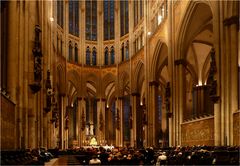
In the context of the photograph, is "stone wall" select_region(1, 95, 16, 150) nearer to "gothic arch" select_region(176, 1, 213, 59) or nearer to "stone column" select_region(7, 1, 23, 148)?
"stone column" select_region(7, 1, 23, 148)

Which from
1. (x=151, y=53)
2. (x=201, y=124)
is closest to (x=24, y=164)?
(x=201, y=124)

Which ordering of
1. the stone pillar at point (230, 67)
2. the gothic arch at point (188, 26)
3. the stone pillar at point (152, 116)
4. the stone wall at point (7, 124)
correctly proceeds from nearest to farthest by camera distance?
the stone wall at point (7, 124) → the stone pillar at point (230, 67) → the gothic arch at point (188, 26) → the stone pillar at point (152, 116)

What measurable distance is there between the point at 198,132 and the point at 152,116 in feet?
48.2

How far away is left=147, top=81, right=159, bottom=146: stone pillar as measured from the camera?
148ft

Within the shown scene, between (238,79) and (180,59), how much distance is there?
38.6 feet

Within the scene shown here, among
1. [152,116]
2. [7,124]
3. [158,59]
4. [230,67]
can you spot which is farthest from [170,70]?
[7,124]

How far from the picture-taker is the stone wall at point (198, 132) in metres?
29.0

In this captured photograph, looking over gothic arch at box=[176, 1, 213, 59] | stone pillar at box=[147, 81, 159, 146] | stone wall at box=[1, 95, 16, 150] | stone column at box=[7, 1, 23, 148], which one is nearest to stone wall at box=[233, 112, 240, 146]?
gothic arch at box=[176, 1, 213, 59]

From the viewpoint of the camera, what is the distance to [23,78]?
20.4m

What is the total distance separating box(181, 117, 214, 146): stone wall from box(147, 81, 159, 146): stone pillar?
10.1m

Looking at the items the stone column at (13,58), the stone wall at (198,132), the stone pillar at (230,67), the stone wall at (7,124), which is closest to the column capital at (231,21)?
the stone pillar at (230,67)

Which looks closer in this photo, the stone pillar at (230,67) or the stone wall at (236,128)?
the stone wall at (236,128)

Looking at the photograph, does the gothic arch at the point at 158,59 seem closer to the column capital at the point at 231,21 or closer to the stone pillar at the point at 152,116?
the stone pillar at the point at 152,116

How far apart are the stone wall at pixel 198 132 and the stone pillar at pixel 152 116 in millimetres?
10124
